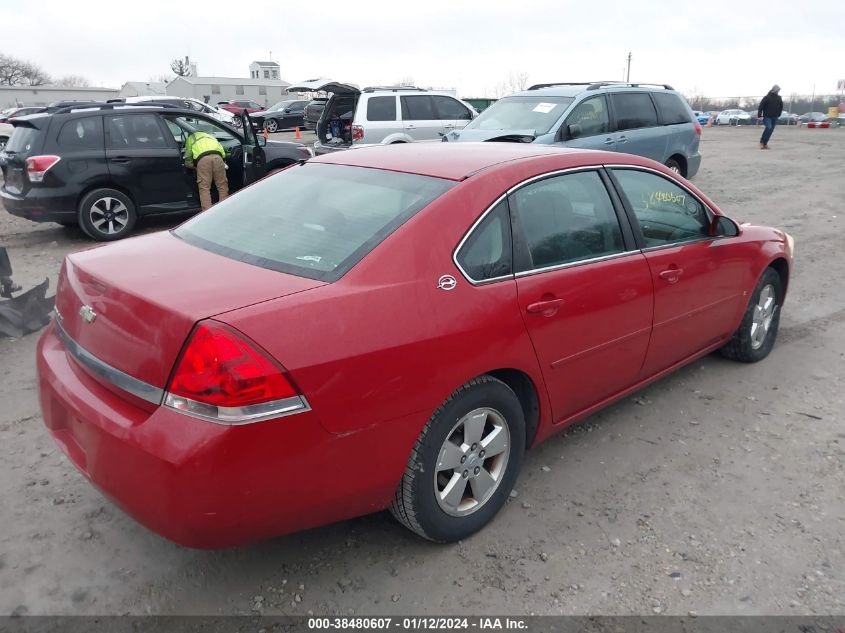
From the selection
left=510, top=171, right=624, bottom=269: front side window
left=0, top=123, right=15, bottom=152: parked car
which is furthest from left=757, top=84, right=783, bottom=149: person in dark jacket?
left=0, top=123, right=15, bottom=152: parked car

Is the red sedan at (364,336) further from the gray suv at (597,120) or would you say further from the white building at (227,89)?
the white building at (227,89)

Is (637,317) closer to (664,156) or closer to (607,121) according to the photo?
(607,121)

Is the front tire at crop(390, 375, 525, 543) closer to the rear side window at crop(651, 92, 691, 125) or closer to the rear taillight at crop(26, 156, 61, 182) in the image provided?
the rear taillight at crop(26, 156, 61, 182)

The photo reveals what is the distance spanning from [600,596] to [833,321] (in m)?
4.24

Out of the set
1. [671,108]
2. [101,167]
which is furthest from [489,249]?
[671,108]

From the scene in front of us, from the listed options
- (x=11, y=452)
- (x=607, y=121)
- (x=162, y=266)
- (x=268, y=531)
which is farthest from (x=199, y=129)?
(x=268, y=531)

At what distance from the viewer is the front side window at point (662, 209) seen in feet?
11.7

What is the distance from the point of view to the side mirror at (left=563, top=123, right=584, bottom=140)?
8.81 meters

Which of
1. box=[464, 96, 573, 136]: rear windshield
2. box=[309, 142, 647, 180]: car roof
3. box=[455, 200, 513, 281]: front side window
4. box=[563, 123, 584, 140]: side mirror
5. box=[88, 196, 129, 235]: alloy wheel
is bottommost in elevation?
box=[88, 196, 129, 235]: alloy wheel

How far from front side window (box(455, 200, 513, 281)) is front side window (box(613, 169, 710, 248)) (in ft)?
Result: 3.26

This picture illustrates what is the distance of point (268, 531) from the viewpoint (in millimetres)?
2273

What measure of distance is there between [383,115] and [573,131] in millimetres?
4740

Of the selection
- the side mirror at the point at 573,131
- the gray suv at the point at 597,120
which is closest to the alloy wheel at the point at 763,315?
the gray suv at the point at 597,120

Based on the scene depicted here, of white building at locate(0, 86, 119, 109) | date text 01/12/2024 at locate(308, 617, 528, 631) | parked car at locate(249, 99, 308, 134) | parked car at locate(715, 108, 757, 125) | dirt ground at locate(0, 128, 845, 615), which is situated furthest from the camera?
white building at locate(0, 86, 119, 109)
